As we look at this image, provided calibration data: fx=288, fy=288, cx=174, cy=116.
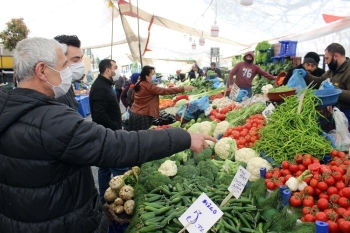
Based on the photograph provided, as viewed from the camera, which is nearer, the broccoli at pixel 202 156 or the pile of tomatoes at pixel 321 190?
the pile of tomatoes at pixel 321 190

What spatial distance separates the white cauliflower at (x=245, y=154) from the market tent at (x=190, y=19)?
→ 13.1ft

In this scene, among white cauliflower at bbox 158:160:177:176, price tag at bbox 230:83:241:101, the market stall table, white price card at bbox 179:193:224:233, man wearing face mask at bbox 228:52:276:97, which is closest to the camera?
white price card at bbox 179:193:224:233

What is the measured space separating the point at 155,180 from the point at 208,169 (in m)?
0.56

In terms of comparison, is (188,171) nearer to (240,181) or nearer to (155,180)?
(155,180)

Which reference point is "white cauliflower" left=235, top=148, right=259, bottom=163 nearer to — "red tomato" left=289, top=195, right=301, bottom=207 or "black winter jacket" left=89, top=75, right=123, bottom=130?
"red tomato" left=289, top=195, right=301, bottom=207

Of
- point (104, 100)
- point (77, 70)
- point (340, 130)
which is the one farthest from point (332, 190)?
point (104, 100)

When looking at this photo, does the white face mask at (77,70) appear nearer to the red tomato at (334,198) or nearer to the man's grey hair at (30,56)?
the man's grey hair at (30,56)

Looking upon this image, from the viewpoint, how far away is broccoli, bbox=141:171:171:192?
8.87 ft

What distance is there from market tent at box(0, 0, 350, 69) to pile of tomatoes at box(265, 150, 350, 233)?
4.22 m

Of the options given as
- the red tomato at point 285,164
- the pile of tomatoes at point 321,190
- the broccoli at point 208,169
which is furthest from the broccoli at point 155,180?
the red tomato at point 285,164

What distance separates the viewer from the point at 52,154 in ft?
4.48

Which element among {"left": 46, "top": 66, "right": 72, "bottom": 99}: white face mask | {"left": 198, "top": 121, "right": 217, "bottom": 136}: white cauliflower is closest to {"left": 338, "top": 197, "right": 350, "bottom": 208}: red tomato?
{"left": 46, "top": 66, "right": 72, "bottom": 99}: white face mask

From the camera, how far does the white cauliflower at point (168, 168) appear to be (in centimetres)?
293

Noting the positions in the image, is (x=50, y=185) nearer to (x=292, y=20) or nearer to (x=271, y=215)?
(x=271, y=215)
